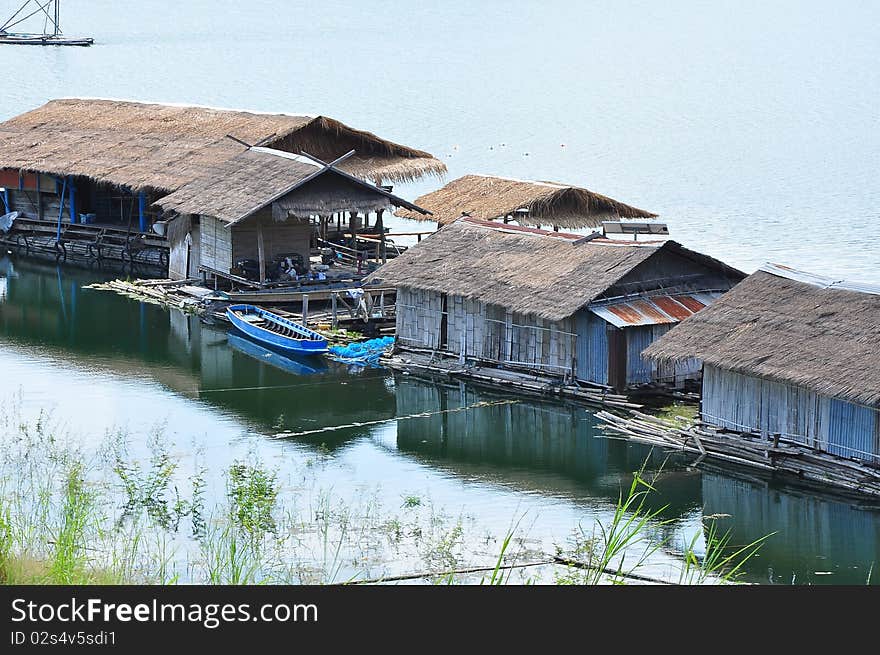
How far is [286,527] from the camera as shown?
1703 centimetres

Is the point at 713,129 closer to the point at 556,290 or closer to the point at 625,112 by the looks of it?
the point at 625,112

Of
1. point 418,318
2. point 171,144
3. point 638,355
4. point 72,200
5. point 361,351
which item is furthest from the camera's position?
point 72,200

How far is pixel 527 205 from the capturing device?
30969 mm

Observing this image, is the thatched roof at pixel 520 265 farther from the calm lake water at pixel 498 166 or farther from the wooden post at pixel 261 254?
the wooden post at pixel 261 254

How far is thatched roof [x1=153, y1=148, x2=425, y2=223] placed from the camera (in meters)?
30.7

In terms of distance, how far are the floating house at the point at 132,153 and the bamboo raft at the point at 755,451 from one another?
1523 centimetres

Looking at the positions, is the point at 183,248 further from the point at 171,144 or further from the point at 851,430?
the point at 851,430

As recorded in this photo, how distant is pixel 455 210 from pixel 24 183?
45.0 feet

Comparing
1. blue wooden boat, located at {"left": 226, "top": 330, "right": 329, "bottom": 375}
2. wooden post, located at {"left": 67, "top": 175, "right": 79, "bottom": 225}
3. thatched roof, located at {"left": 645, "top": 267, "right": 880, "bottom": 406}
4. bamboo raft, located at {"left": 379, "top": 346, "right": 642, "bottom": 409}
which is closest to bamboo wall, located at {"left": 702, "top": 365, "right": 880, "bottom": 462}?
thatched roof, located at {"left": 645, "top": 267, "right": 880, "bottom": 406}

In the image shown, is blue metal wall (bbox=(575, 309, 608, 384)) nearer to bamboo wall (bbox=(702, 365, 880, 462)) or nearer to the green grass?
bamboo wall (bbox=(702, 365, 880, 462))

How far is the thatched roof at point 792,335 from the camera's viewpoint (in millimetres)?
18188

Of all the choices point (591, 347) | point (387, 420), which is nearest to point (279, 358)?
point (387, 420)

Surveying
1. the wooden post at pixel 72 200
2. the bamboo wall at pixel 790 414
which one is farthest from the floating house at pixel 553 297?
the wooden post at pixel 72 200

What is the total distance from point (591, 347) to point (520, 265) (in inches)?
80.6
